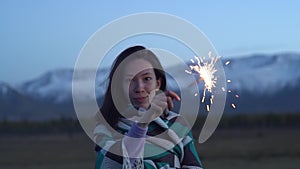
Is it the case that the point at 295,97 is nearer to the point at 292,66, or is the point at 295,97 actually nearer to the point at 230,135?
the point at 292,66

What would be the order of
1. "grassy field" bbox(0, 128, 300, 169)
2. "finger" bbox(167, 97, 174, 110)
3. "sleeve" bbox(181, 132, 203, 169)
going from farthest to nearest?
"grassy field" bbox(0, 128, 300, 169) < "sleeve" bbox(181, 132, 203, 169) < "finger" bbox(167, 97, 174, 110)

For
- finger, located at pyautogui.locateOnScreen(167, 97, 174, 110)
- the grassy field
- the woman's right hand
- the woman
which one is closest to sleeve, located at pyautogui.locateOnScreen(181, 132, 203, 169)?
the woman

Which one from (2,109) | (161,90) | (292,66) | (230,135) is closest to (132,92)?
(161,90)

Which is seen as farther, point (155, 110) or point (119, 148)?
point (119, 148)

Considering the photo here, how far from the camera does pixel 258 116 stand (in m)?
57.0

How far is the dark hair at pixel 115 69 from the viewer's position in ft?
10.7

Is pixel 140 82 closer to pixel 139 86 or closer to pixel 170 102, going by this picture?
pixel 139 86

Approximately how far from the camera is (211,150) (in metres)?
32.6

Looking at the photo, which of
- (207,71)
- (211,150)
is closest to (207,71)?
(207,71)

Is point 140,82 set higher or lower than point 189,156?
higher

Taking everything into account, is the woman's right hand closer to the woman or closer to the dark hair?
the woman

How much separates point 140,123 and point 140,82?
24 cm

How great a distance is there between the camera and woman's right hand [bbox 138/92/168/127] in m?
2.97

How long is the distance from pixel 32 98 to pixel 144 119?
73.1 metres
